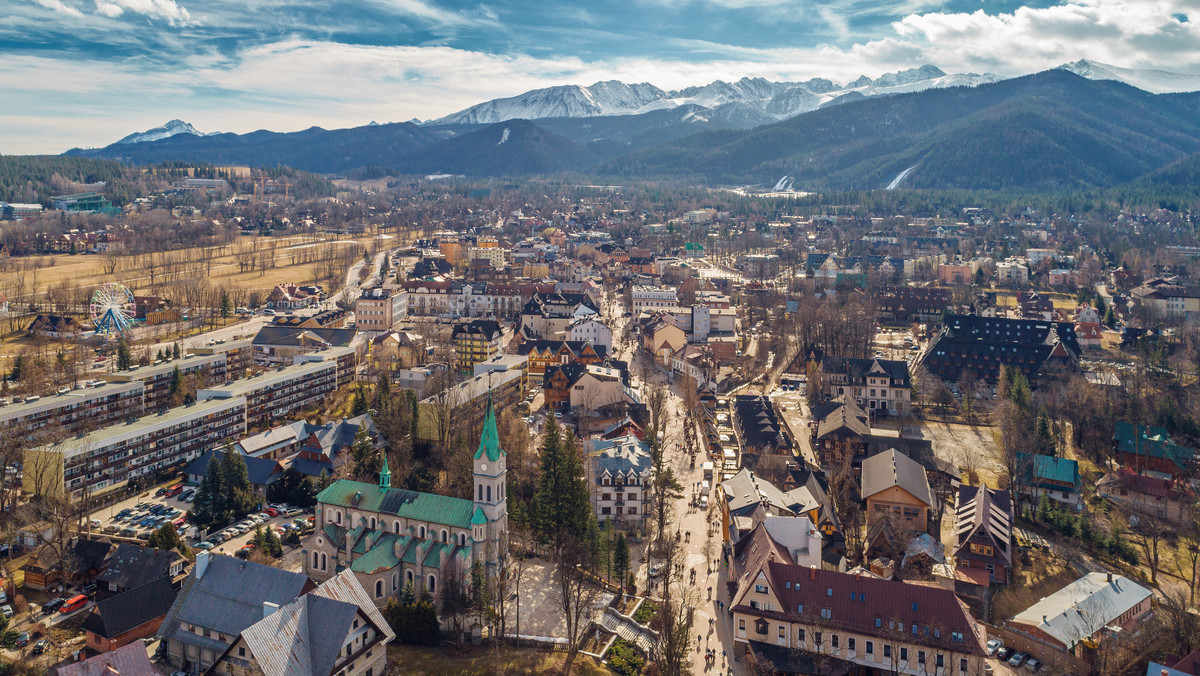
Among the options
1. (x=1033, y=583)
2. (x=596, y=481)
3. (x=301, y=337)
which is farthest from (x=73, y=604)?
(x=1033, y=583)

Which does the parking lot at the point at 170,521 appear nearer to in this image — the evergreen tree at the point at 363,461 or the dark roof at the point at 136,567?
the evergreen tree at the point at 363,461

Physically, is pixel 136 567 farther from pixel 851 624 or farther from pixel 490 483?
pixel 851 624

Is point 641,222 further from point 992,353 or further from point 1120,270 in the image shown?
point 992,353

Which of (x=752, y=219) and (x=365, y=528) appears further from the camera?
(x=752, y=219)

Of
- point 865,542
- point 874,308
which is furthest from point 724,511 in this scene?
point 874,308

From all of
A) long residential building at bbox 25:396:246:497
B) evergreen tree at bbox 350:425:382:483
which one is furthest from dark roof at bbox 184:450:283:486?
evergreen tree at bbox 350:425:382:483

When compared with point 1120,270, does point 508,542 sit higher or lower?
lower

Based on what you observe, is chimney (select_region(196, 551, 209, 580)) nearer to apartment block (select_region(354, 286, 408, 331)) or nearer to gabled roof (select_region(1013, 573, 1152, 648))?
gabled roof (select_region(1013, 573, 1152, 648))
